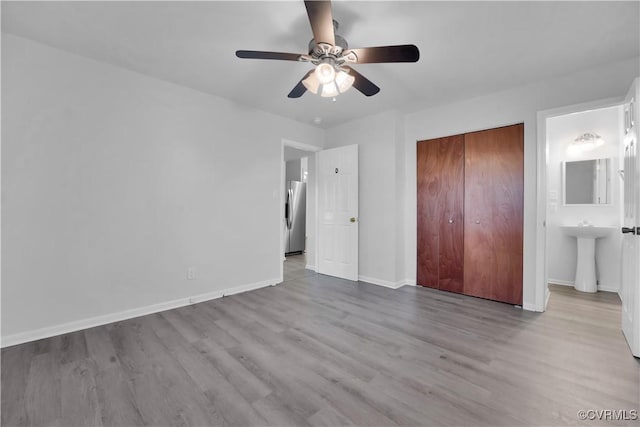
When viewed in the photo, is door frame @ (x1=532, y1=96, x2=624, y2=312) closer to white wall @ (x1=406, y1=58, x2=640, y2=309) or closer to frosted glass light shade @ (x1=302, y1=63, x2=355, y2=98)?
white wall @ (x1=406, y1=58, x2=640, y2=309)

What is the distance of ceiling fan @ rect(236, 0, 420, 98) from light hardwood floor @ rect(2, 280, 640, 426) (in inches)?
82.3

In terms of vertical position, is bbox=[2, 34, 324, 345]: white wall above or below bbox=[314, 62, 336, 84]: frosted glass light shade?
below

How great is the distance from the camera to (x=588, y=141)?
3.73 m

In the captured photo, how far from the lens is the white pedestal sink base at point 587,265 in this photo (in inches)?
139

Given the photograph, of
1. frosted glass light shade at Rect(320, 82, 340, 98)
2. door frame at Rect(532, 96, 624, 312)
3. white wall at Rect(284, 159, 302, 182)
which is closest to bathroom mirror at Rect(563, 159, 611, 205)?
door frame at Rect(532, 96, 624, 312)

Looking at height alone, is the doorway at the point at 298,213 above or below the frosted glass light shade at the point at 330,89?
below

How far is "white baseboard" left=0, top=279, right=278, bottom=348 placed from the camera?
7.34ft

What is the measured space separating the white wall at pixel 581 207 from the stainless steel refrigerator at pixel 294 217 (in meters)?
4.80

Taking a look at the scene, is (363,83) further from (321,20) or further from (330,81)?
(321,20)

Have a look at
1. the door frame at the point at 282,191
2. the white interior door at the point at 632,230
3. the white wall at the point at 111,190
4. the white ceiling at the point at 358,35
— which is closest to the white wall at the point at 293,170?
the door frame at the point at 282,191

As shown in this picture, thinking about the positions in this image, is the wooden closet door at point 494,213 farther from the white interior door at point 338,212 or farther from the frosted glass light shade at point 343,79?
the frosted glass light shade at point 343,79

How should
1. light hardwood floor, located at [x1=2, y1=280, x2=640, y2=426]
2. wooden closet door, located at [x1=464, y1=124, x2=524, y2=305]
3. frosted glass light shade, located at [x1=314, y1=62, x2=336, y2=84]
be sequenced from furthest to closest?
1. wooden closet door, located at [x1=464, y1=124, x2=524, y2=305]
2. frosted glass light shade, located at [x1=314, y1=62, x2=336, y2=84]
3. light hardwood floor, located at [x1=2, y1=280, x2=640, y2=426]

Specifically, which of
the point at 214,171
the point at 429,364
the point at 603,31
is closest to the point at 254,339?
the point at 429,364

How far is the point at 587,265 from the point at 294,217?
5187 millimetres
